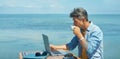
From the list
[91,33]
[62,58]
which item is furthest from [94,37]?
[62,58]

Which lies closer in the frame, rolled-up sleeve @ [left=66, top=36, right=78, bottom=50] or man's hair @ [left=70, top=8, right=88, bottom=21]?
man's hair @ [left=70, top=8, right=88, bottom=21]

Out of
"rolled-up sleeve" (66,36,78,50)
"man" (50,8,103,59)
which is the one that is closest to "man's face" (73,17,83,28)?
"man" (50,8,103,59)

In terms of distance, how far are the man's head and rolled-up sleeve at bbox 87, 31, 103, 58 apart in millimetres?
129

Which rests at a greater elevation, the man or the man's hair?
the man's hair

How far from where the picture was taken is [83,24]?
4.24 meters

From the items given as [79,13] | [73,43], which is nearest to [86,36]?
[79,13]

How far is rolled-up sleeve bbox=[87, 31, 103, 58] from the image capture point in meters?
4.20

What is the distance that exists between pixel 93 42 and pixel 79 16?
0.24 m

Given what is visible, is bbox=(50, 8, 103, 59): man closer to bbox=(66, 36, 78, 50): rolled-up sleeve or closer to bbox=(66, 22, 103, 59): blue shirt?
bbox=(66, 22, 103, 59): blue shirt

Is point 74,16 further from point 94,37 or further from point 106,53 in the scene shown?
point 106,53

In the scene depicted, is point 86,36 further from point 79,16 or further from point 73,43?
→ point 73,43

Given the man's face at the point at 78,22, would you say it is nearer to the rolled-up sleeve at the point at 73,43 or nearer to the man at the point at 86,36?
the man at the point at 86,36

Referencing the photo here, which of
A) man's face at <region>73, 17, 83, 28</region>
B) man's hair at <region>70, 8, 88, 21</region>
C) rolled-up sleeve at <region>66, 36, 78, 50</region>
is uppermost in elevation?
man's hair at <region>70, 8, 88, 21</region>

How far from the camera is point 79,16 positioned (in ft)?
13.8
